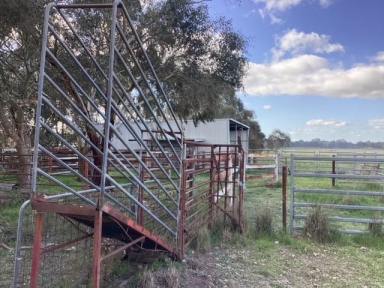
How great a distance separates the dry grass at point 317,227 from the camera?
7.11 meters

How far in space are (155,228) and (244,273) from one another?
4.30 feet

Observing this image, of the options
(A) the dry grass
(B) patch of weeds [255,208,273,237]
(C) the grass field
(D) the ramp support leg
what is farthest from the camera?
(B) patch of weeds [255,208,273,237]

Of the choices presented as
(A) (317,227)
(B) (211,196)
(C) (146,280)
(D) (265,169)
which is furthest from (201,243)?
(D) (265,169)

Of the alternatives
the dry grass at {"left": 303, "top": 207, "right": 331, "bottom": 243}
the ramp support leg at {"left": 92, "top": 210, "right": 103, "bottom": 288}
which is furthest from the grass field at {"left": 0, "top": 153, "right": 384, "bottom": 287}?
the ramp support leg at {"left": 92, "top": 210, "right": 103, "bottom": 288}

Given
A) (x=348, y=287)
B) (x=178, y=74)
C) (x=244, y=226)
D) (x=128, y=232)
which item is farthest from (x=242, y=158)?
(x=178, y=74)

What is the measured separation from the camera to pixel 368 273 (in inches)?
217

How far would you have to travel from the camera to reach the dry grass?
7.11 m

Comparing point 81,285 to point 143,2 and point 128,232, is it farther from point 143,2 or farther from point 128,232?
point 143,2

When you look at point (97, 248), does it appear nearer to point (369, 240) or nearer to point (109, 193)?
point (109, 193)

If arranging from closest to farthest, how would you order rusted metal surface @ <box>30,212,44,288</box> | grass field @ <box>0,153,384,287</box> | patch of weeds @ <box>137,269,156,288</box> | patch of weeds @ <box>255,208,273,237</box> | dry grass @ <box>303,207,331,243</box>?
rusted metal surface @ <box>30,212,44,288</box>
patch of weeds @ <box>137,269,156,288</box>
grass field @ <box>0,153,384,287</box>
dry grass @ <box>303,207,331,243</box>
patch of weeds @ <box>255,208,273,237</box>

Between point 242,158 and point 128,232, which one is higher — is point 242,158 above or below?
above

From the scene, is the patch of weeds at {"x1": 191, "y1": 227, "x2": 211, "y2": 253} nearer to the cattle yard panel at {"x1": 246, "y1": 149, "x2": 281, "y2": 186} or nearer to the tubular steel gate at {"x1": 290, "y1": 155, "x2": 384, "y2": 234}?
the tubular steel gate at {"x1": 290, "y1": 155, "x2": 384, "y2": 234}

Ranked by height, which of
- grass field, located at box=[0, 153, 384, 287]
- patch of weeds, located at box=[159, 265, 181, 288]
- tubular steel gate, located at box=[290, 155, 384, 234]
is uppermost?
tubular steel gate, located at box=[290, 155, 384, 234]

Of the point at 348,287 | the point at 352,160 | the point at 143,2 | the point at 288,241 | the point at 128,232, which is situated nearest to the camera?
the point at 128,232
